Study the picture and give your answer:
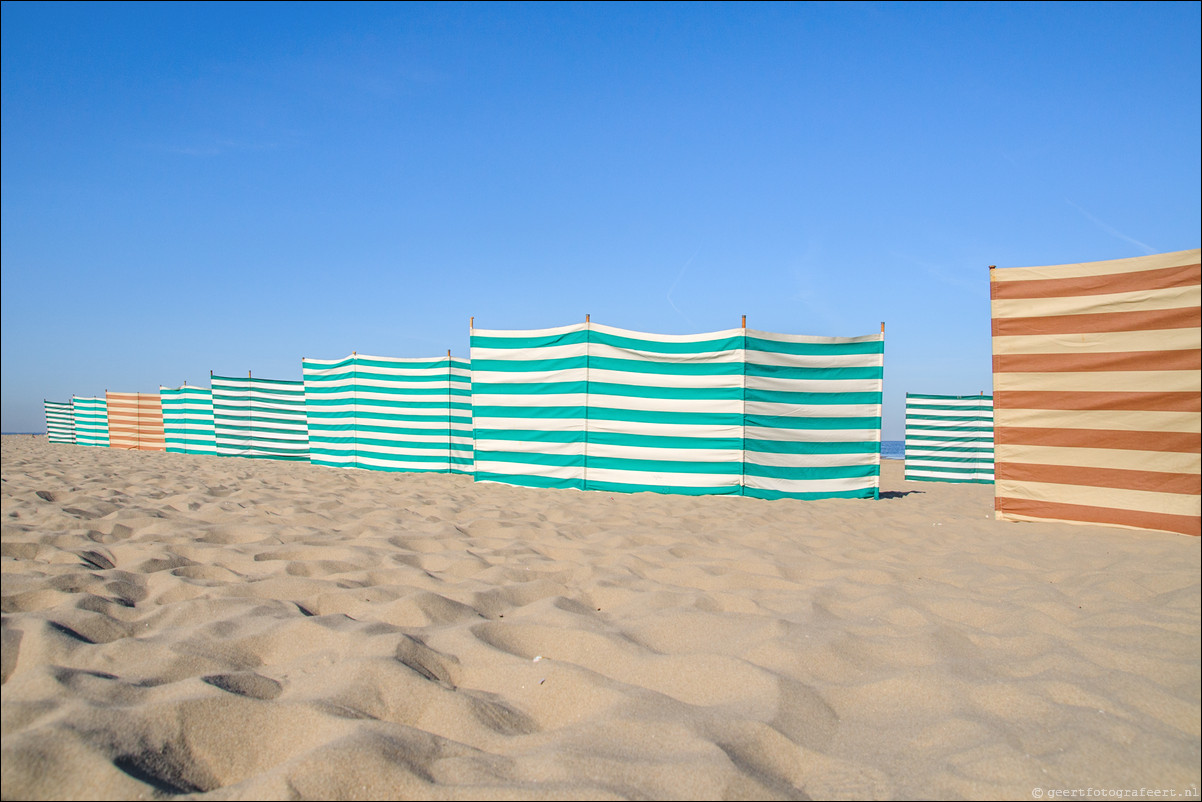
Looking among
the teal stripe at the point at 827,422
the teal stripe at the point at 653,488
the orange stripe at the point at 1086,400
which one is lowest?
the teal stripe at the point at 653,488

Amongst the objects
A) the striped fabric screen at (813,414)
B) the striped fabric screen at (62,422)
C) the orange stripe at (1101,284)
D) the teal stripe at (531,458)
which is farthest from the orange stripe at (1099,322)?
the striped fabric screen at (62,422)

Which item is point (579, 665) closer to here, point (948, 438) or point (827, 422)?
point (827, 422)

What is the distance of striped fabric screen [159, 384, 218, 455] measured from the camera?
15.0 meters

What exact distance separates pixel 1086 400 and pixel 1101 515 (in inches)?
27.4

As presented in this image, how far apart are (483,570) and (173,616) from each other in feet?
4.24

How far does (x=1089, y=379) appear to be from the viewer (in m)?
3.41

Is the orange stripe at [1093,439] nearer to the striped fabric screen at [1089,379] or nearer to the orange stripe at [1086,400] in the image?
the striped fabric screen at [1089,379]

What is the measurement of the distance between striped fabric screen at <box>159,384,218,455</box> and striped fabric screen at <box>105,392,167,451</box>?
130cm

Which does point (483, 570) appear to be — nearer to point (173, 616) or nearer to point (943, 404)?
point (173, 616)

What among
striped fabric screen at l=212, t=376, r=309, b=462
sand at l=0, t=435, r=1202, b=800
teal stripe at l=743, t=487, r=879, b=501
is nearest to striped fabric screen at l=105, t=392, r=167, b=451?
striped fabric screen at l=212, t=376, r=309, b=462

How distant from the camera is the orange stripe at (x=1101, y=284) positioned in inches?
116

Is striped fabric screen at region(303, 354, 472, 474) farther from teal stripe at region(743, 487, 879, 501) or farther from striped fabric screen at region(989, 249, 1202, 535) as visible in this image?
striped fabric screen at region(989, 249, 1202, 535)

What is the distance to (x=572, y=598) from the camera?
2.69m

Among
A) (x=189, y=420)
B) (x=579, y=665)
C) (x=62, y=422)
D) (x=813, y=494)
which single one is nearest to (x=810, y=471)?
(x=813, y=494)
